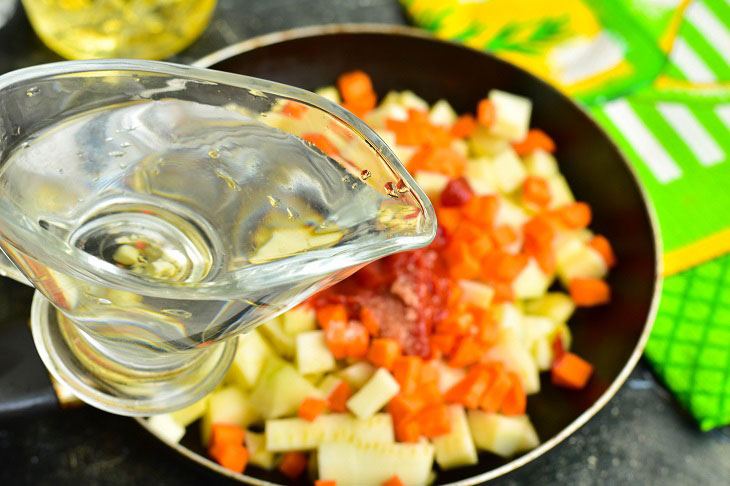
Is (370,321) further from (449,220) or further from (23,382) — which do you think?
(23,382)

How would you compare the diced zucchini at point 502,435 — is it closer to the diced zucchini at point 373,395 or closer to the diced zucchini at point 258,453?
the diced zucchini at point 373,395

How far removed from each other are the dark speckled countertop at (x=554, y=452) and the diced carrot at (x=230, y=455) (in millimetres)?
29

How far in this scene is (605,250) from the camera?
122 cm

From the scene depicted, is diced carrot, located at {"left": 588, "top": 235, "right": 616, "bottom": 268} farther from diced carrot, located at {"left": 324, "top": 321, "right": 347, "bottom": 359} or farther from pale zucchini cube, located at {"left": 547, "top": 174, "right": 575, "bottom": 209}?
diced carrot, located at {"left": 324, "top": 321, "right": 347, "bottom": 359}

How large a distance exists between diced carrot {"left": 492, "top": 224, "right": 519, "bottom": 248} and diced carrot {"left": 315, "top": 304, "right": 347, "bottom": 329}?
28 cm

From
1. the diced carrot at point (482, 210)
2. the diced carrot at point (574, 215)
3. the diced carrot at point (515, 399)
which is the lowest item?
the diced carrot at point (515, 399)

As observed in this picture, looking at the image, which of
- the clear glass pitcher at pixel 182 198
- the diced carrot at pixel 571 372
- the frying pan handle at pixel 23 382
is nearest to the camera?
the clear glass pitcher at pixel 182 198

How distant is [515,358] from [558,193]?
34cm

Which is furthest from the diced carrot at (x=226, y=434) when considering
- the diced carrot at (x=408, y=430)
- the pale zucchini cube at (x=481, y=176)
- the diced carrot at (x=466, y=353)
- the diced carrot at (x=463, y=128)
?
the diced carrot at (x=463, y=128)

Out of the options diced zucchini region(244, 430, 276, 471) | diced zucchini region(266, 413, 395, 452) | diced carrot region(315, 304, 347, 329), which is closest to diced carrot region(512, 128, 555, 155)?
diced carrot region(315, 304, 347, 329)

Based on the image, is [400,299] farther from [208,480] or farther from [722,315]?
[722,315]

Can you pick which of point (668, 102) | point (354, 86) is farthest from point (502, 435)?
point (668, 102)

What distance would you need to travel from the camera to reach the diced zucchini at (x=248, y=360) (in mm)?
1038

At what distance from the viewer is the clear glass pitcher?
2.30ft
